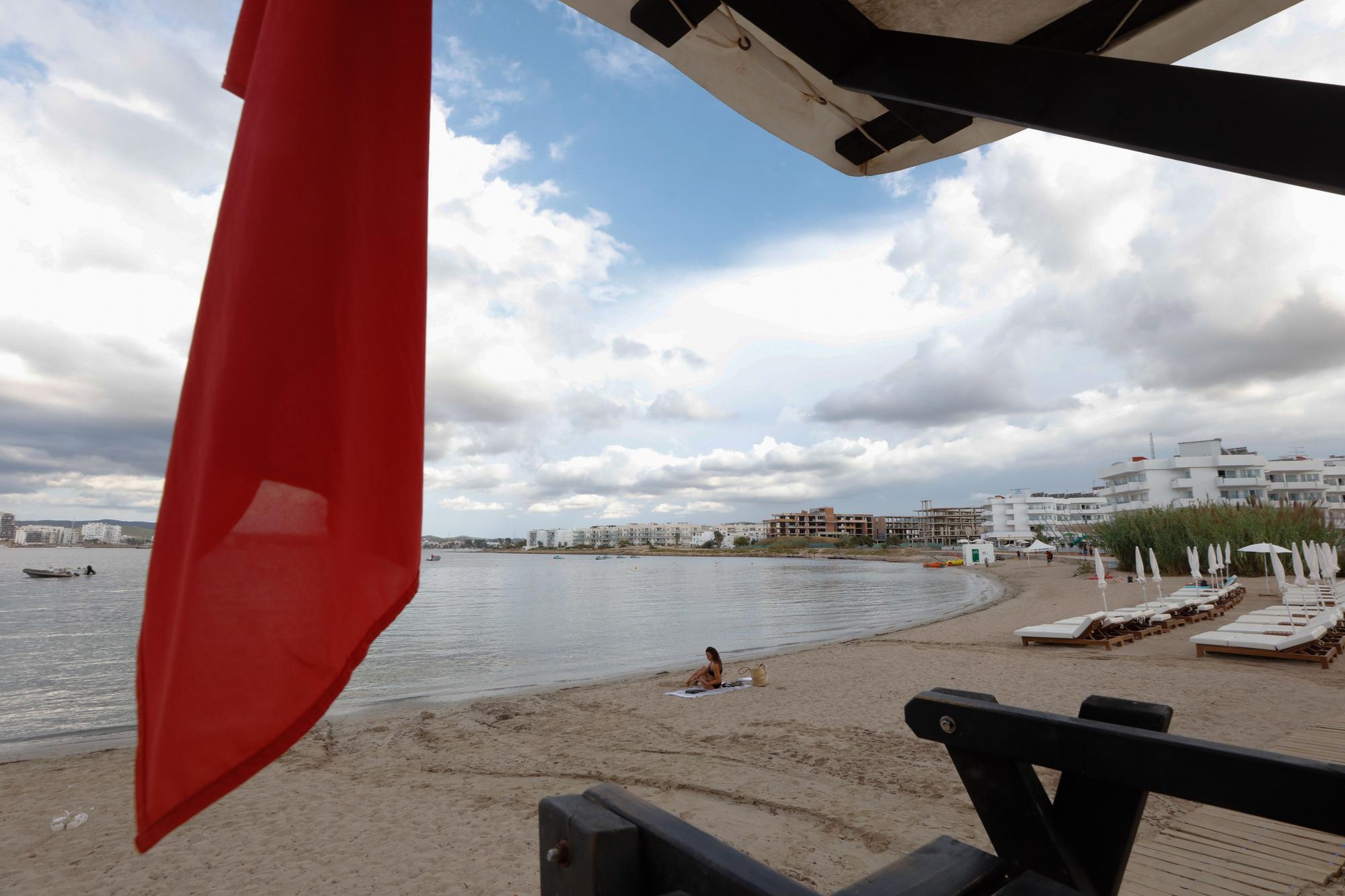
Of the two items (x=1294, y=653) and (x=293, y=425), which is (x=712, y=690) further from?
(x=293, y=425)

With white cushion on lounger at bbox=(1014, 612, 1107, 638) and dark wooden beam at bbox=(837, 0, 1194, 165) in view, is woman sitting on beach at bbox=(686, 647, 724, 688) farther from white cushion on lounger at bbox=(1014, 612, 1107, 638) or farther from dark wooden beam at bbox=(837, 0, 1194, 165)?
dark wooden beam at bbox=(837, 0, 1194, 165)

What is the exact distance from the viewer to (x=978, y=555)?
80.2 m

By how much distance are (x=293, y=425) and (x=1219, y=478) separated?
9090cm

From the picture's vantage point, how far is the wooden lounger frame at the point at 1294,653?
37.8ft

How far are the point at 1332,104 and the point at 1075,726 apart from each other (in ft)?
4.47

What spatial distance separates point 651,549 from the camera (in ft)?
643

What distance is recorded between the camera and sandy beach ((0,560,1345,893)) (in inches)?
211

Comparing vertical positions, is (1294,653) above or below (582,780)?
above

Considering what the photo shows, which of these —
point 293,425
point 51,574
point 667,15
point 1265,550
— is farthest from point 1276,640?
point 51,574

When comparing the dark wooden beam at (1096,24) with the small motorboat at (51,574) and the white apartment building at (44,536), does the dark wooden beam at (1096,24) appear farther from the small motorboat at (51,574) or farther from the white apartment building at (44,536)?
the white apartment building at (44,536)

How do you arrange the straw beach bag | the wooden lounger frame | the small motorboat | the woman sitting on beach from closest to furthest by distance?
1. the wooden lounger frame
2. the straw beach bag
3. the woman sitting on beach
4. the small motorboat

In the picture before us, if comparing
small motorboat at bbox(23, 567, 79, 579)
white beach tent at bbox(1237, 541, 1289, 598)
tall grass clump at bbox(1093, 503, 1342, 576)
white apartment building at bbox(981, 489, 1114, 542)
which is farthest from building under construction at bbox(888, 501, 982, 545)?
small motorboat at bbox(23, 567, 79, 579)

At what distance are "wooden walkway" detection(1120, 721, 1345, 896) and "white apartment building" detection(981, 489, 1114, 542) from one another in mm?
105488

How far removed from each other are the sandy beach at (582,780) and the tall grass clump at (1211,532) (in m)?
26.6
